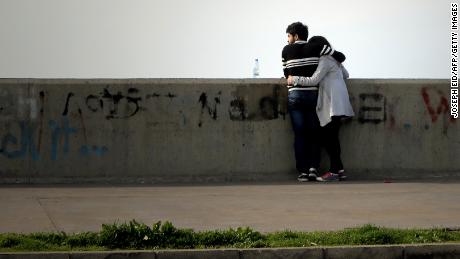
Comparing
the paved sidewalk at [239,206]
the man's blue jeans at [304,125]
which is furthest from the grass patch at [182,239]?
the man's blue jeans at [304,125]

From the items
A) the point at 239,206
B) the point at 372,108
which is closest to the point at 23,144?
the point at 239,206

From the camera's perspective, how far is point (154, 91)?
12133 mm

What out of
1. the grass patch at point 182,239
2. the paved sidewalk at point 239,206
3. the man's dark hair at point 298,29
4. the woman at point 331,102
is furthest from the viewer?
the man's dark hair at point 298,29

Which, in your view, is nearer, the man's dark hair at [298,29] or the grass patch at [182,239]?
the grass patch at [182,239]

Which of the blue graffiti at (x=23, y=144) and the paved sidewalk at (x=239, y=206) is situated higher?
the blue graffiti at (x=23, y=144)

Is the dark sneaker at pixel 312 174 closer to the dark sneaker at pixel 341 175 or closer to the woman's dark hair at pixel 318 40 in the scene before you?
the dark sneaker at pixel 341 175

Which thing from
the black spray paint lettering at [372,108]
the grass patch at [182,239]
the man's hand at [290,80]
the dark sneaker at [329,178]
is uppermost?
the man's hand at [290,80]

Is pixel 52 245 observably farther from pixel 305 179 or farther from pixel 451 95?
pixel 451 95

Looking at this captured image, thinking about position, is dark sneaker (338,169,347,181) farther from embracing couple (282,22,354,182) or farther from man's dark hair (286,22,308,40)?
man's dark hair (286,22,308,40)

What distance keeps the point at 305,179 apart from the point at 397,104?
1.57 metres

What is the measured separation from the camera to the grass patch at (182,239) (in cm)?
757

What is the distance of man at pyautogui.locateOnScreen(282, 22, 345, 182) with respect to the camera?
1216 centimetres

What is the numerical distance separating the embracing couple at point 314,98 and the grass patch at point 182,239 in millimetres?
4238

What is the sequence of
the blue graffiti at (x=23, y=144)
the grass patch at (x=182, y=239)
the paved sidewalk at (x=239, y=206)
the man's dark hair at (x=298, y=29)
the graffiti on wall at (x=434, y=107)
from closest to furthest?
1. the grass patch at (x=182, y=239)
2. the paved sidewalk at (x=239, y=206)
3. the blue graffiti at (x=23, y=144)
4. the man's dark hair at (x=298, y=29)
5. the graffiti on wall at (x=434, y=107)
